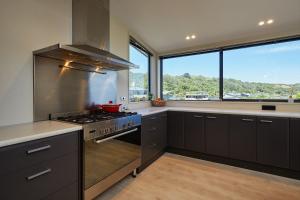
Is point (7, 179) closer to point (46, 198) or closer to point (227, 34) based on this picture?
point (46, 198)

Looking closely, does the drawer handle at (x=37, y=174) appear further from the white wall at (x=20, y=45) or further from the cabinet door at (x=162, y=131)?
the cabinet door at (x=162, y=131)

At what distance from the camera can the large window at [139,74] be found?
3339 millimetres

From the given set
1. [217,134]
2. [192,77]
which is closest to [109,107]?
[217,134]

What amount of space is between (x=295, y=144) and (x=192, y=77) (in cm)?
220

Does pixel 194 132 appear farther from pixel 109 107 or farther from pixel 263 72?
pixel 263 72

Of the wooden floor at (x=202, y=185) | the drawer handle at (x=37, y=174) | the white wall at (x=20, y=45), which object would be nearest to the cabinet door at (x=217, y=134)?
the wooden floor at (x=202, y=185)

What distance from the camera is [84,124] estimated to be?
5.14ft

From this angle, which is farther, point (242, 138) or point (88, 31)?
point (242, 138)

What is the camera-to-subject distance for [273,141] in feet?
7.75

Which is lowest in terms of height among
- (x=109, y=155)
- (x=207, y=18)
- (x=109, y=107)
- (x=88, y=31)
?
(x=109, y=155)

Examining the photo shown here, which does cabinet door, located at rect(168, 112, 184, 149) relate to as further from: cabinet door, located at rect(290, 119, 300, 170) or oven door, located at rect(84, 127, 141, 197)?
cabinet door, located at rect(290, 119, 300, 170)

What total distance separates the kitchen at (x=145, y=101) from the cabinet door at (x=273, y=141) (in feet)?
0.04

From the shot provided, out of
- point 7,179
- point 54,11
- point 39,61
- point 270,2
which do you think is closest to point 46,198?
point 7,179

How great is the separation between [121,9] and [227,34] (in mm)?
1968
